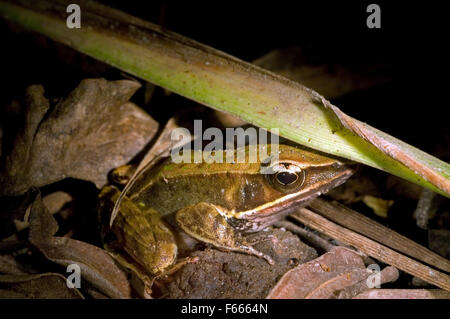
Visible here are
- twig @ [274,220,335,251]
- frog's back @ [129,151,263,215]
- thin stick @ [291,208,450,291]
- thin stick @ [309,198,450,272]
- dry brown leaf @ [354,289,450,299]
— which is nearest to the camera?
dry brown leaf @ [354,289,450,299]

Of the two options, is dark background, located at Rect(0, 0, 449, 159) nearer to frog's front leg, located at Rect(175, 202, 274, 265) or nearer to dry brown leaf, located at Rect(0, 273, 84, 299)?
frog's front leg, located at Rect(175, 202, 274, 265)

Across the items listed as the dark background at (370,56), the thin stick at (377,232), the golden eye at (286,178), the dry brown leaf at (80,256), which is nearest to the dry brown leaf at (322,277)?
the thin stick at (377,232)

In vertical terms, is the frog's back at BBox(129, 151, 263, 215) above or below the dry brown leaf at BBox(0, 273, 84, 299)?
above

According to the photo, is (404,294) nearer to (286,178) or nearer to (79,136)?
(286,178)

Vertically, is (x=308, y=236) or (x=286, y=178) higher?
(x=286, y=178)

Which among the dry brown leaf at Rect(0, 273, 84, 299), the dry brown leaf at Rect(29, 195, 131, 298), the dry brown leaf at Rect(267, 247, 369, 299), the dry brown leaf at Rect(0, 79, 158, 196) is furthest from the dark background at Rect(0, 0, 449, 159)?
the dry brown leaf at Rect(0, 273, 84, 299)

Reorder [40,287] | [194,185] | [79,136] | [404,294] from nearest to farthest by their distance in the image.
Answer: [404,294]
[40,287]
[194,185]
[79,136]

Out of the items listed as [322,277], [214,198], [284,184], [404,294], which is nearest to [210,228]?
[214,198]
